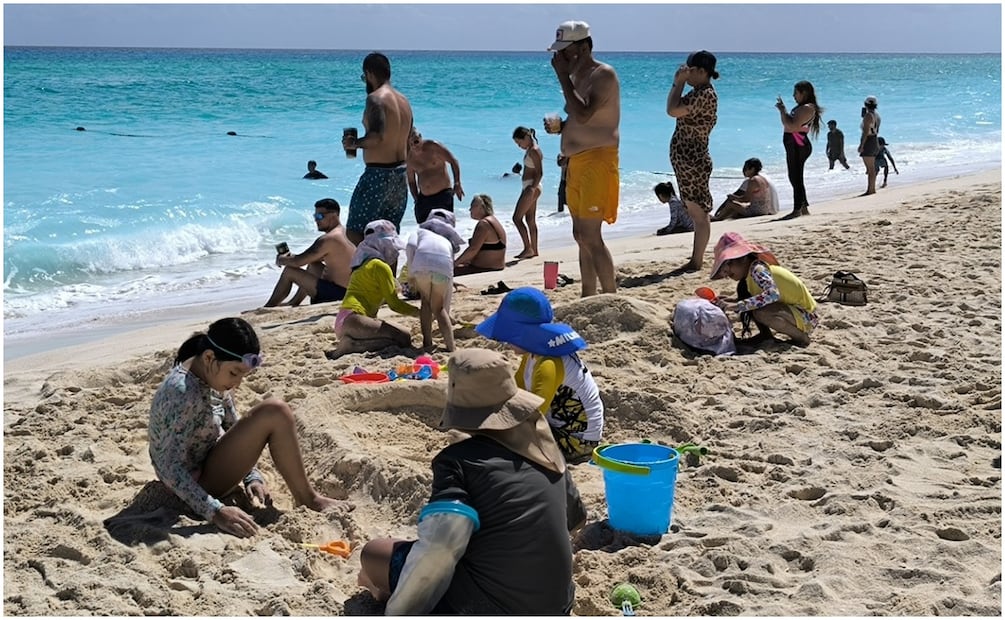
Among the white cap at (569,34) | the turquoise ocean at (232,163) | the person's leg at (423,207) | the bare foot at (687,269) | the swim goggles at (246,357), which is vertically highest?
the white cap at (569,34)

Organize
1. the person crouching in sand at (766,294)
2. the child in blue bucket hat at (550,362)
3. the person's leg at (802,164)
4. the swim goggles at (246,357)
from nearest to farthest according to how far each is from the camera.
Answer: the swim goggles at (246,357)
the child in blue bucket hat at (550,362)
the person crouching in sand at (766,294)
the person's leg at (802,164)

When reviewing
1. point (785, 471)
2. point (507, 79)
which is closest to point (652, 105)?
point (507, 79)

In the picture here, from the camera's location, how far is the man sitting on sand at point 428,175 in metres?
8.76

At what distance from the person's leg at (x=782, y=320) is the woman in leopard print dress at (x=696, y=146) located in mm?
1913

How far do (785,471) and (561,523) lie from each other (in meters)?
1.66

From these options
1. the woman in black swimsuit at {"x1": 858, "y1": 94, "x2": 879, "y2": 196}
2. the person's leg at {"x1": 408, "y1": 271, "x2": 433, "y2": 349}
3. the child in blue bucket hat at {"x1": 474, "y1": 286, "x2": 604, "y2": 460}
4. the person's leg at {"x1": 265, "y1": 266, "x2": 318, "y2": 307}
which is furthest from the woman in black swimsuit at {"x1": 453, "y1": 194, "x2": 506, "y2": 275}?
the woman in black swimsuit at {"x1": 858, "y1": 94, "x2": 879, "y2": 196}

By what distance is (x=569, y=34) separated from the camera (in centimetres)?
604

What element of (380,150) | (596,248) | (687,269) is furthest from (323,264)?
(687,269)

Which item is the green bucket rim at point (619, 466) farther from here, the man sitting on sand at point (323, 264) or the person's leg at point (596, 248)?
the man sitting on sand at point (323, 264)

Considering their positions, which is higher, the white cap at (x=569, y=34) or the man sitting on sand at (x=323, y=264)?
the white cap at (x=569, y=34)

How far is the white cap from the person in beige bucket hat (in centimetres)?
355

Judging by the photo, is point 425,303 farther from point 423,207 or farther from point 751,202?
point 751,202

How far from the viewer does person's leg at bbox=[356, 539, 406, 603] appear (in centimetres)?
307

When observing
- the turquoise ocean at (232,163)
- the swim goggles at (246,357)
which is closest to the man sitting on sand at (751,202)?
the turquoise ocean at (232,163)
